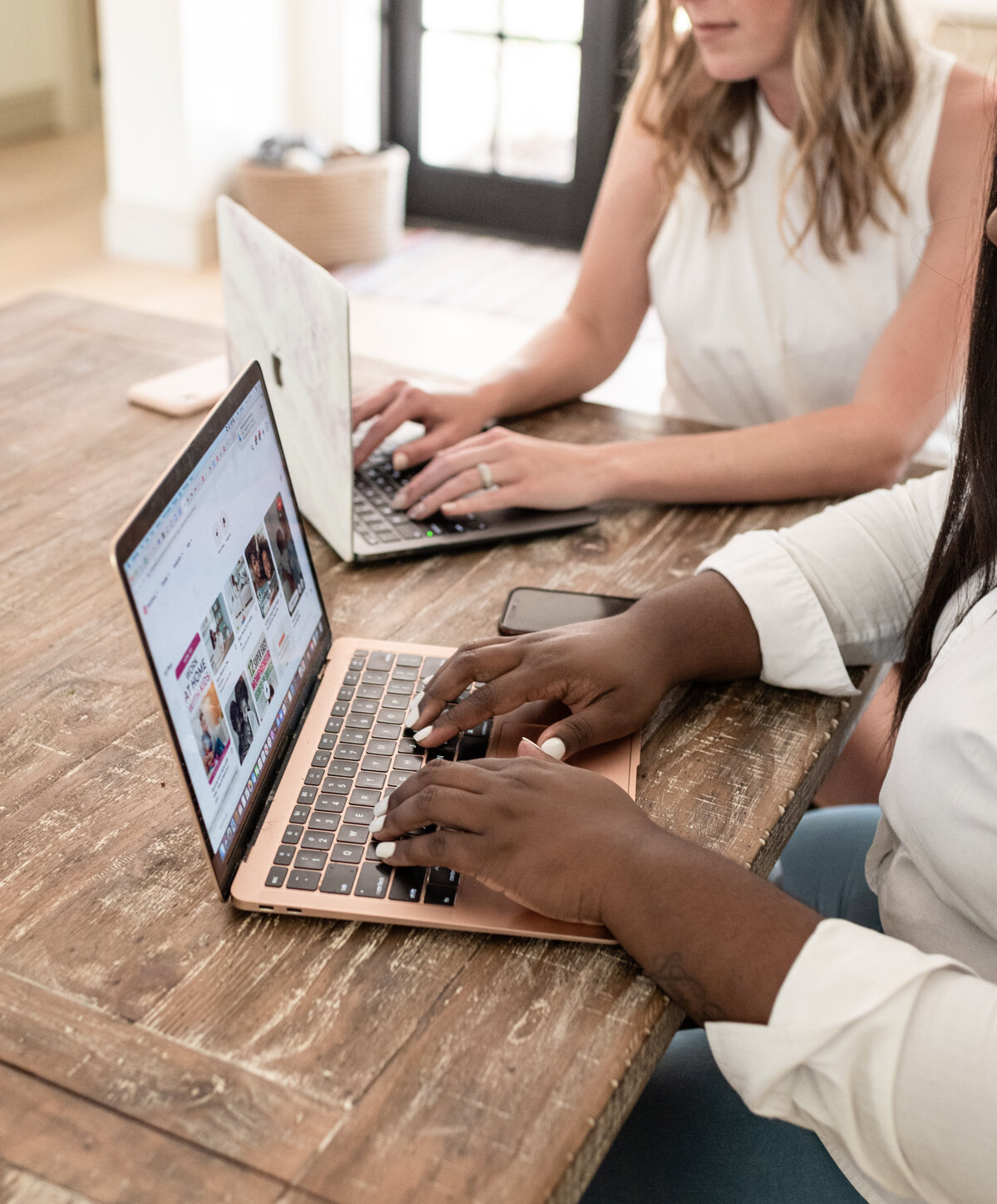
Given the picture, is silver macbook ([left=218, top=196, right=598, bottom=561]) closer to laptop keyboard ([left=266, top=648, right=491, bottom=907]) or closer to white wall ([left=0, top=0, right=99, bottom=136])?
laptop keyboard ([left=266, top=648, right=491, bottom=907])

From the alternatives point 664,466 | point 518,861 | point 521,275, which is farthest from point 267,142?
point 518,861

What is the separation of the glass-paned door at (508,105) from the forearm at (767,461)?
303 centimetres

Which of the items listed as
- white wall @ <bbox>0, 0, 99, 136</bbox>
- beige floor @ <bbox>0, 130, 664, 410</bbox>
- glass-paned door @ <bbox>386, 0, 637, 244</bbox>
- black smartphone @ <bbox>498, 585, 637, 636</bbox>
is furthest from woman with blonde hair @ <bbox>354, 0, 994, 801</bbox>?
white wall @ <bbox>0, 0, 99, 136</bbox>

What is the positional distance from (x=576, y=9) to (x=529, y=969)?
387 centimetres

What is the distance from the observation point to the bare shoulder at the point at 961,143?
1327 mm

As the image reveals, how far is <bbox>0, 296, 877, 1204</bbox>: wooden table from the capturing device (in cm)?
54

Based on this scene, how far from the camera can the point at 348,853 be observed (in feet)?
2.34

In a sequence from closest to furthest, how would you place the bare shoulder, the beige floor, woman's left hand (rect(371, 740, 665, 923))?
woman's left hand (rect(371, 740, 665, 923)) → the bare shoulder → the beige floor

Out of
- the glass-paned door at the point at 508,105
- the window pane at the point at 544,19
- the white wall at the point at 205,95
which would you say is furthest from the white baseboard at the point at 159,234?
the window pane at the point at 544,19

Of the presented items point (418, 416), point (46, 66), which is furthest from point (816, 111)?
point (46, 66)

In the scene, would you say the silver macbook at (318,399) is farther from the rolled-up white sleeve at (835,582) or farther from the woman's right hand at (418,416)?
Result: the rolled-up white sleeve at (835,582)

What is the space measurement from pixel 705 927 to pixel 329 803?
0.81 feet

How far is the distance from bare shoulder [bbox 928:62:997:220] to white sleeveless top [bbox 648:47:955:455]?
0.04ft

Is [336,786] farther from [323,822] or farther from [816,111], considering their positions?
[816,111]
